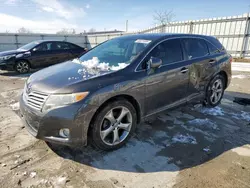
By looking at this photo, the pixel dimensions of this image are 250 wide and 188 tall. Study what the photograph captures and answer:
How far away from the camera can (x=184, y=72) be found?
342 centimetres

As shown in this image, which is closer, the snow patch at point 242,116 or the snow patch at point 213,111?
the snow patch at point 242,116

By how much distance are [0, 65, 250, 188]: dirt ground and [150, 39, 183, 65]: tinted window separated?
120 centimetres

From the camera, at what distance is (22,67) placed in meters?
8.17

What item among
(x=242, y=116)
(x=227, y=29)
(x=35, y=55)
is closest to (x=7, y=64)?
(x=35, y=55)

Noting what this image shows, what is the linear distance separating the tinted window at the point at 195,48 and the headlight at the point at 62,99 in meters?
2.31

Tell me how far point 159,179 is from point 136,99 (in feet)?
3.61

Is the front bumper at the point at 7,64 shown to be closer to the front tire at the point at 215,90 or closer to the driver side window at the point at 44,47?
the driver side window at the point at 44,47

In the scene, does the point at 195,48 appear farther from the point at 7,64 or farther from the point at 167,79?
the point at 7,64

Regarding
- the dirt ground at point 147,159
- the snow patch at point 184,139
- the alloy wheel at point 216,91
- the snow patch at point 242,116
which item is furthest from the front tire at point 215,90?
the snow patch at point 184,139

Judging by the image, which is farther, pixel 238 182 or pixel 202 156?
pixel 202 156

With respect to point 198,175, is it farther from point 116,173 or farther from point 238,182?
point 116,173

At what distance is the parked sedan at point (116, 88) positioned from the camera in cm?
230

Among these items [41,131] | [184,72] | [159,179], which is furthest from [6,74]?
[159,179]

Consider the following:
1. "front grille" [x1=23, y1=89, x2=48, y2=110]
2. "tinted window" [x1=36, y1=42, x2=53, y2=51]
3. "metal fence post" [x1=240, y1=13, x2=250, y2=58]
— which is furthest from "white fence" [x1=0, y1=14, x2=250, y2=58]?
"front grille" [x1=23, y1=89, x2=48, y2=110]
